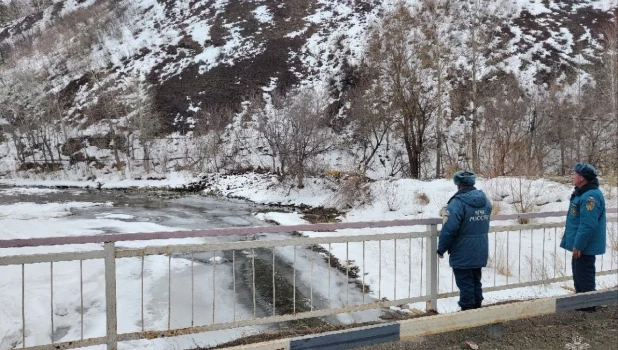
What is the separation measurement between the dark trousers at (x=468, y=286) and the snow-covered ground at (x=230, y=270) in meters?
0.59

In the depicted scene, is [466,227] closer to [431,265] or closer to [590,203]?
[431,265]

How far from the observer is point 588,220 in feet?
15.9

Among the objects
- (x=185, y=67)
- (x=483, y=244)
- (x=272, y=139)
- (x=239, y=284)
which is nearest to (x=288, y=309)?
(x=239, y=284)

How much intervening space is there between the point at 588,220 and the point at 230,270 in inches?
270

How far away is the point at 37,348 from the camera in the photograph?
3480 millimetres

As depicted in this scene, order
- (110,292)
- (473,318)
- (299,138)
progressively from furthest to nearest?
(299,138)
(473,318)
(110,292)

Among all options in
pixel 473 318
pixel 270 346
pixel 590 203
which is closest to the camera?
pixel 270 346

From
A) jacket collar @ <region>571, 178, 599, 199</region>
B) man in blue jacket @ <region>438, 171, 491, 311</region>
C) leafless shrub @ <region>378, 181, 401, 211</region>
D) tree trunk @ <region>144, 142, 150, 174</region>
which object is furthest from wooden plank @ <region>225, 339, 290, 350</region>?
tree trunk @ <region>144, 142, 150, 174</region>

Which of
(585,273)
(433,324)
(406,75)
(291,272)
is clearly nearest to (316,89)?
(406,75)

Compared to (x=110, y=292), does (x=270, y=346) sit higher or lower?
lower

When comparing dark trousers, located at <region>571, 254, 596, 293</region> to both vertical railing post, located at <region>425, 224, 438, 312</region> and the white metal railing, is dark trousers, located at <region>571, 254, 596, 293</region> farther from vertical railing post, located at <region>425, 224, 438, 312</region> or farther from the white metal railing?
vertical railing post, located at <region>425, 224, 438, 312</region>

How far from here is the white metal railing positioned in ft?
12.4

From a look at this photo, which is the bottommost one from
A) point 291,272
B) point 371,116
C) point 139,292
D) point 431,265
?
point 291,272

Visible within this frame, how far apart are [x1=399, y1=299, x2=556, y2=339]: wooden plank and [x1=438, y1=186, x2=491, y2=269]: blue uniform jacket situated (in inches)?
19.8
